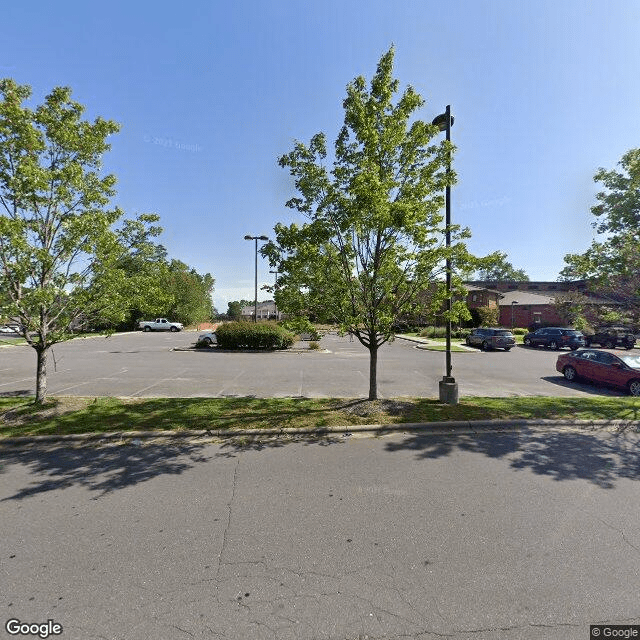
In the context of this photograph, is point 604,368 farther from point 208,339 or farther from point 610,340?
point 610,340

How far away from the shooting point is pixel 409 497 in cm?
436

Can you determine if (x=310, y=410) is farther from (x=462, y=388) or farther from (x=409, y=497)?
(x=462, y=388)

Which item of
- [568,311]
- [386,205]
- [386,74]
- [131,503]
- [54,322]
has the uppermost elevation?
[386,74]

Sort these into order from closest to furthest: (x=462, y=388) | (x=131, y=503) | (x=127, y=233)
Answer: (x=131, y=503)
(x=127, y=233)
(x=462, y=388)

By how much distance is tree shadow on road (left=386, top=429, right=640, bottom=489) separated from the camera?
513cm

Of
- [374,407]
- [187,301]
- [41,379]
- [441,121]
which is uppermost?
[441,121]

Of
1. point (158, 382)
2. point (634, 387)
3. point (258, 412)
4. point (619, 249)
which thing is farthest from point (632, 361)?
point (158, 382)

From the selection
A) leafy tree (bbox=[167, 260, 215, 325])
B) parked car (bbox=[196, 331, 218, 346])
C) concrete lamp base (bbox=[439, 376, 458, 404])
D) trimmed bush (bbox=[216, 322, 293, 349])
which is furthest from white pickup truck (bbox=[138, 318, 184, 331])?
concrete lamp base (bbox=[439, 376, 458, 404])

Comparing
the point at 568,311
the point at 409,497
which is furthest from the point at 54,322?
the point at 568,311

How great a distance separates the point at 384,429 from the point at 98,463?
16.2 ft

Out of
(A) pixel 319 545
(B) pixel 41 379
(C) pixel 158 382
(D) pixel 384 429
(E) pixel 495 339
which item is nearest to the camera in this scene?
(A) pixel 319 545

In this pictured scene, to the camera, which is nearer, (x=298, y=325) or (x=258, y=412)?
(x=298, y=325)

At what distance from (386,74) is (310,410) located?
7821 millimetres

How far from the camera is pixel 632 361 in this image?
11.6 m
